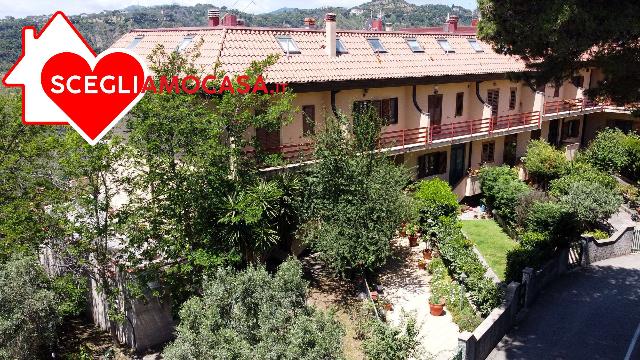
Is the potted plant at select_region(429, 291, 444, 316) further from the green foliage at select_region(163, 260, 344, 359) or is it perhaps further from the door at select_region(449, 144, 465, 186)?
the door at select_region(449, 144, 465, 186)

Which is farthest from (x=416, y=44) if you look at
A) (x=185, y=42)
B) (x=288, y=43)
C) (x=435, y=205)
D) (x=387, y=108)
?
(x=185, y=42)

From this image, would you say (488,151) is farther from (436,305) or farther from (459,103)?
(436,305)

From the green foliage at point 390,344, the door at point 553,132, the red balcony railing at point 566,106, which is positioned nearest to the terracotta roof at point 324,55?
the red balcony railing at point 566,106

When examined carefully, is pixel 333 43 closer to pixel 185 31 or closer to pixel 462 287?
pixel 185 31

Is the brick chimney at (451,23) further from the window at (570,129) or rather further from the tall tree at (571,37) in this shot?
the tall tree at (571,37)

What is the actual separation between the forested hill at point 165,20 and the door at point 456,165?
15.4 m

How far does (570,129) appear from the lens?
3703 centimetres

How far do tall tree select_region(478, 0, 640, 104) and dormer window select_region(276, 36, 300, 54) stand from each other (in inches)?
383

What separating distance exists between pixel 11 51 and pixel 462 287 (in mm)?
61053

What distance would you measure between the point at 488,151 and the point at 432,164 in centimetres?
502

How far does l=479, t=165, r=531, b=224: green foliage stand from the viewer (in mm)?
25328

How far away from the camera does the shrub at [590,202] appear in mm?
21406

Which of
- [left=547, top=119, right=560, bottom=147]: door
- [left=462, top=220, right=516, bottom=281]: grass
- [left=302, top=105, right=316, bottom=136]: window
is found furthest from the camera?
[left=547, top=119, right=560, bottom=147]: door


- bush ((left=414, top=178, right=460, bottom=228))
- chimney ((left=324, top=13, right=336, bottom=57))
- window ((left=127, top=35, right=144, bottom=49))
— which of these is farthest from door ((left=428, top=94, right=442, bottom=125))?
window ((left=127, top=35, right=144, bottom=49))
